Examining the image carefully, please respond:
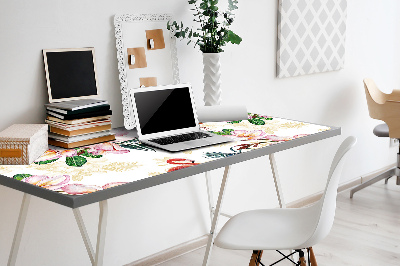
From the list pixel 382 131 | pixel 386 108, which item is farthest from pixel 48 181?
pixel 382 131

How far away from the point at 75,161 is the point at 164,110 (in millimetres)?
508

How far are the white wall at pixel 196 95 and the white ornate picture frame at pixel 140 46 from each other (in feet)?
0.14

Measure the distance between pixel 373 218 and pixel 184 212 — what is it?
1.30 metres

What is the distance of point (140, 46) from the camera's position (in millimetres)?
2639

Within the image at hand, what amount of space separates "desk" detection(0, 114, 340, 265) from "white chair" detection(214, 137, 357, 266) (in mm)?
246

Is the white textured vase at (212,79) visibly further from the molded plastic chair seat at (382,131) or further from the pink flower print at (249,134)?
the molded plastic chair seat at (382,131)

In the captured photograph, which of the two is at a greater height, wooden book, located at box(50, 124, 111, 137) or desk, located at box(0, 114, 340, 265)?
wooden book, located at box(50, 124, 111, 137)

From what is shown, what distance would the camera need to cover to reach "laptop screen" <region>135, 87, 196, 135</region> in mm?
2334

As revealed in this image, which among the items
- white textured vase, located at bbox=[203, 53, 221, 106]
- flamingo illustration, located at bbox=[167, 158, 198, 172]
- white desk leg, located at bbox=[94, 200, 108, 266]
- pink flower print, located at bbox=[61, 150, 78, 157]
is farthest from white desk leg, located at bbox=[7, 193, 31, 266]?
white textured vase, located at bbox=[203, 53, 221, 106]

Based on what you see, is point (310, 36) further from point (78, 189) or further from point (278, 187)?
point (78, 189)

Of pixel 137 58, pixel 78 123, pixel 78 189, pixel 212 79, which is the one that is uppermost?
pixel 137 58

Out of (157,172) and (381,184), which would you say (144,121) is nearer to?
(157,172)

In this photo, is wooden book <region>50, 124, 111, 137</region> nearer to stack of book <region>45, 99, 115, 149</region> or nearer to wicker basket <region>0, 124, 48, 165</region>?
stack of book <region>45, 99, 115, 149</region>

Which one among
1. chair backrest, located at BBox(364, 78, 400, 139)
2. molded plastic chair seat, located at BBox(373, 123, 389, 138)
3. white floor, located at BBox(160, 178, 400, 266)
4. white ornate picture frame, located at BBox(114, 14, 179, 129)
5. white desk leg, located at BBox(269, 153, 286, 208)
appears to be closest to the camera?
white ornate picture frame, located at BBox(114, 14, 179, 129)
